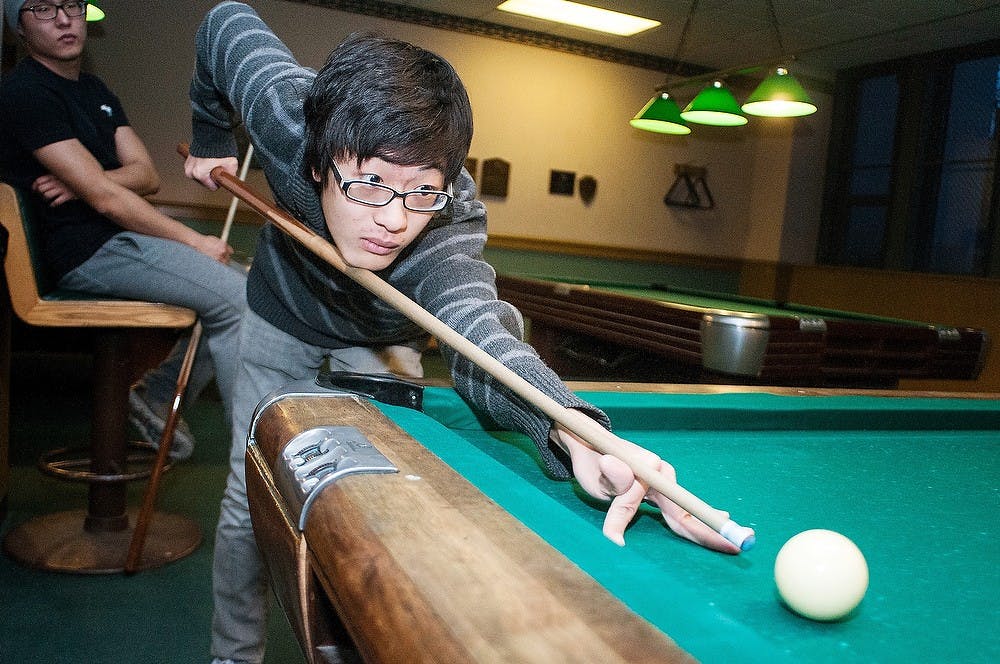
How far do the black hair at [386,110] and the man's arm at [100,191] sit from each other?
3.94 ft

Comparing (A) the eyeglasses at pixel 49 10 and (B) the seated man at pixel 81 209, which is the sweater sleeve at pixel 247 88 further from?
(A) the eyeglasses at pixel 49 10

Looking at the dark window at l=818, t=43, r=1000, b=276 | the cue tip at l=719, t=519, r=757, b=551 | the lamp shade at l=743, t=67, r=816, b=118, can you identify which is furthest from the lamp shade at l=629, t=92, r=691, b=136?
the cue tip at l=719, t=519, r=757, b=551

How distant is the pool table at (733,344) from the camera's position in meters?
2.77

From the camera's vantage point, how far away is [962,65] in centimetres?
606

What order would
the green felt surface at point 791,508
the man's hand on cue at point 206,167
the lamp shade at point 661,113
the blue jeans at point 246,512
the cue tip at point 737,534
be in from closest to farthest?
1. the green felt surface at point 791,508
2. the cue tip at point 737,534
3. the blue jeans at point 246,512
4. the man's hand on cue at point 206,167
5. the lamp shade at point 661,113

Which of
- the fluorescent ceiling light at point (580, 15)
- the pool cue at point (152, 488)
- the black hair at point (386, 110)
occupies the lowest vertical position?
the pool cue at point (152, 488)

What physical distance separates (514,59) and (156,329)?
15.2 feet

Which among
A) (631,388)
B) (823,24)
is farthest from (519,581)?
(823,24)

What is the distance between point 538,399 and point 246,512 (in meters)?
0.79

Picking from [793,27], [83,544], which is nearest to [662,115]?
[793,27]

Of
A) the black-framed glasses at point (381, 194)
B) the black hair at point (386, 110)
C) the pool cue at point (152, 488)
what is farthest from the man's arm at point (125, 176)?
the black-framed glasses at point (381, 194)

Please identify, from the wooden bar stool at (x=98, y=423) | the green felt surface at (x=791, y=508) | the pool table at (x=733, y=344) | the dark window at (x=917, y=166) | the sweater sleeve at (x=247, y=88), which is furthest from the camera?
the dark window at (x=917, y=166)

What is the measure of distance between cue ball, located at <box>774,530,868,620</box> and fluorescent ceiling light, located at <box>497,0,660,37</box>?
17.4 ft

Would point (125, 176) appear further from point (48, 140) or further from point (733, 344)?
point (733, 344)
